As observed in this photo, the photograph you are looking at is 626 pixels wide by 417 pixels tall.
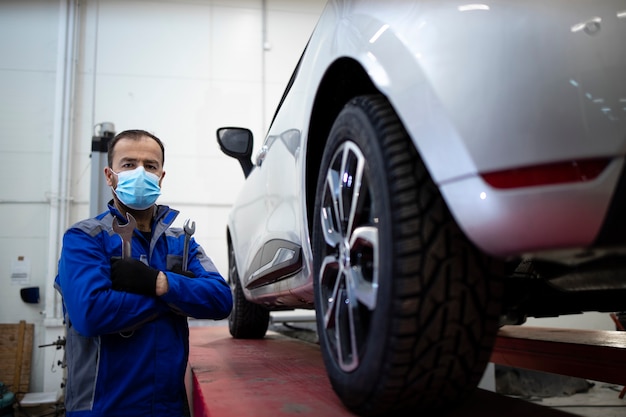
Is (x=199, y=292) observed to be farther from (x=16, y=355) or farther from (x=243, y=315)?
(x=16, y=355)

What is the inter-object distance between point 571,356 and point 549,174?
172 cm

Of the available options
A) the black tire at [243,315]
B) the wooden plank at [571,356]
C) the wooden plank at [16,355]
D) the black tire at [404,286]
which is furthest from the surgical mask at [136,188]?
the wooden plank at [16,355]

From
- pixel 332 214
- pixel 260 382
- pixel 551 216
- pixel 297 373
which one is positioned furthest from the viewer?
pixel 297 373

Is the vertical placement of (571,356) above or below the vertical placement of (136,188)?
below

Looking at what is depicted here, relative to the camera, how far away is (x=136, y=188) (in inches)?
61.7

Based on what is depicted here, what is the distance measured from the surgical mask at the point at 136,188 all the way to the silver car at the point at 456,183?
643 millimetres

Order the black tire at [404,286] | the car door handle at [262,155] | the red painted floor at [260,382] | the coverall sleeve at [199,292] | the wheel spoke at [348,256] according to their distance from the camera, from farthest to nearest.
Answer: the car door handle at [262,155]
the coverall sleeve at [199,292]
the red painted floor at [260,382]
the wheel spoke at [348,256]
the black tire at [404,286]

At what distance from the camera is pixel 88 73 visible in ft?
20.2

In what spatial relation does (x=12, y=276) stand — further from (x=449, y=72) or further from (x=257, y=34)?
(x=449, y=72)

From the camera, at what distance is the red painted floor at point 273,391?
47.4 inches

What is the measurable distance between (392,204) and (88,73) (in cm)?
622

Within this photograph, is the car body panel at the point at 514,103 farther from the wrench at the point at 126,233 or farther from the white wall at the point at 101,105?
the white wall at the point at 101,105

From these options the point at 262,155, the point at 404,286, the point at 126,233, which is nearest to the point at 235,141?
the point at 262,155

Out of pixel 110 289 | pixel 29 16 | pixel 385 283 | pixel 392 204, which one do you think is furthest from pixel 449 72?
pixel 29 16
